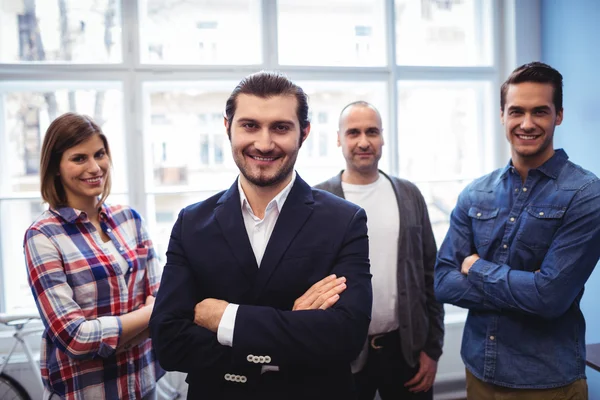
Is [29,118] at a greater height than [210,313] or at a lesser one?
greater

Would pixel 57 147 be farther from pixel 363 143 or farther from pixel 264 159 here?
pixel 363 143

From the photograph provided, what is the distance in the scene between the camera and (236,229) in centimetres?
140

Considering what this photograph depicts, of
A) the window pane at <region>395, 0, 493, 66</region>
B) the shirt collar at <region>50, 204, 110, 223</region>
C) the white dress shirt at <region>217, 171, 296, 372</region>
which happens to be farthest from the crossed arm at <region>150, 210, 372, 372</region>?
the window pane at <region>395, 0, 493, 66</region>

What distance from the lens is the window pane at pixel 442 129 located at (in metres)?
3.44

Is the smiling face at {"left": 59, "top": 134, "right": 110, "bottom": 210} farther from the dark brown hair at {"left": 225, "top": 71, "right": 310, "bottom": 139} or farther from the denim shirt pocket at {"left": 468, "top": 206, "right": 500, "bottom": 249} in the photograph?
the denim shirt pocket at {"left": 468, "top": 206, "right": 500, "bottom": 249}

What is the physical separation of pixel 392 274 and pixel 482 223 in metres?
0.51

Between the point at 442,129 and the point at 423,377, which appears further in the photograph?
the point at 442,129

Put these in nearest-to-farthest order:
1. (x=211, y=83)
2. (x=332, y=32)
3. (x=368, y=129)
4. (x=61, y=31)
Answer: (x=368, y=129), (x=61, y=31), (x=211, y=83), (x=332, y=32)

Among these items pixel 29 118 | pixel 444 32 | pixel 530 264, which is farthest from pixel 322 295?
pixel 444 32

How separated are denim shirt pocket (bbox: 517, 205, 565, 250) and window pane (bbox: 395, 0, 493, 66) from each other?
1933 millimetres

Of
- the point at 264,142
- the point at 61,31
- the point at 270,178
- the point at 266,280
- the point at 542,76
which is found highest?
the point at 61,31

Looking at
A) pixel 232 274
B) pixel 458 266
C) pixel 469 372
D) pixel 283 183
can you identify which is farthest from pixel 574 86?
pixel 232 274

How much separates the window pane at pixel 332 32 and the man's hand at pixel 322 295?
7.03ft

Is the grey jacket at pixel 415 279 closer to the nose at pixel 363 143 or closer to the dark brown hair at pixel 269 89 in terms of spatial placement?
the nose at pixel 363 143
